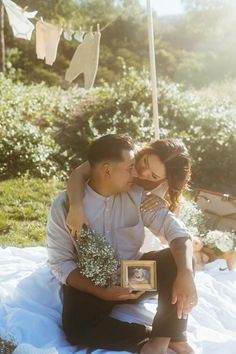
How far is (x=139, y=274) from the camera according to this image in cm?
279

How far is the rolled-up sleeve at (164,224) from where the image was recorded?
292 cm

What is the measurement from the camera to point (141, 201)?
10.0 ft

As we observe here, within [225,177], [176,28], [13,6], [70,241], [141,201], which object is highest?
[176,28]

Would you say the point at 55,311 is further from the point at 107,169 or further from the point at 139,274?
the point at 107,169

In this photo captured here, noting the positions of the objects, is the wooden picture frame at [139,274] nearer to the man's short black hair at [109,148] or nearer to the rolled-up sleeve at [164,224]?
the rolled-up sleeve at [164,224]

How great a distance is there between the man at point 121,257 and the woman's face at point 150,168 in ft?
0.39

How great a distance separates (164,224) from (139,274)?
0.35 meters

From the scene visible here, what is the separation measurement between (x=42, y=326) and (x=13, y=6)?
7.44 ft

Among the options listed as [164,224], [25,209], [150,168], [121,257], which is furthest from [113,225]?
[25,209]

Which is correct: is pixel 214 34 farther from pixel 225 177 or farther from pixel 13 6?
pixel 13 6

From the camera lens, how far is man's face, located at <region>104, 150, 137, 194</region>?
2848 mm

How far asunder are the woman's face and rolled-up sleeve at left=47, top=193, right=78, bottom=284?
52 cm

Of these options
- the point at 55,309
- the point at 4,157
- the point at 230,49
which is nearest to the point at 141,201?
the point at 55,309

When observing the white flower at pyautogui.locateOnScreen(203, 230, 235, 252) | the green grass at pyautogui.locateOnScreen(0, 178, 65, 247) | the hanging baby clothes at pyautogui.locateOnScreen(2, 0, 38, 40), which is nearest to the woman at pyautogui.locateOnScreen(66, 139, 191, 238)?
the white flower at pyautogui.locateOnScreen(203, 230, 235, 252)
